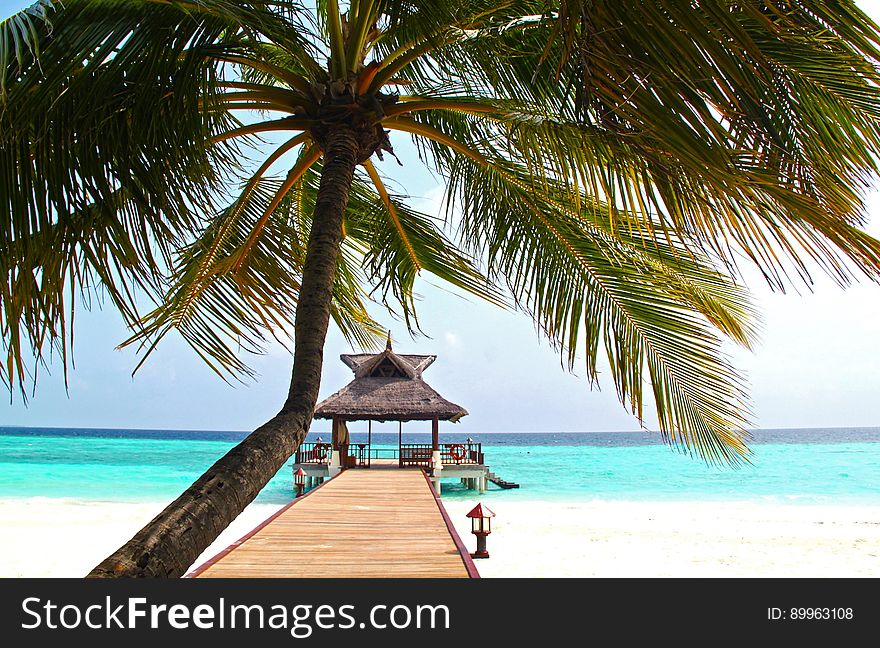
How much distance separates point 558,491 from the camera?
2795 centimetres

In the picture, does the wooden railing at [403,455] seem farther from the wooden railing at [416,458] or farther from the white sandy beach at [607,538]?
the white sandy beach at [607,538]

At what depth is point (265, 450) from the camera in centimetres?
173

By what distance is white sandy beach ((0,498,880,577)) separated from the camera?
12.5 m

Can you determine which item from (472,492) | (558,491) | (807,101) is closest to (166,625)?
(807,101)

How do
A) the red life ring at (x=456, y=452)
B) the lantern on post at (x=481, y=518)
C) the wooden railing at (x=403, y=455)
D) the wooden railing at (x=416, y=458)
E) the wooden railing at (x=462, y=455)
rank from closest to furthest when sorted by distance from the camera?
1. the lantern on post at (x=481, y=518)
2. the wooden railing at (x=416, y=458)
3. the wooden railing at (x=403, y=455)
4. the red life ring at (x=456, y=452)
5. the wooden railing at (x=462, y=455)

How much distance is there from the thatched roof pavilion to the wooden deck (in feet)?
25.6

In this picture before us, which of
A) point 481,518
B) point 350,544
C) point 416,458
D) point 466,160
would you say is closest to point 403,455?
point 416,458

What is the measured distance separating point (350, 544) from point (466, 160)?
11.7 ft

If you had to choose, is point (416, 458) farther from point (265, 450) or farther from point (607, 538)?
point (265, 450)

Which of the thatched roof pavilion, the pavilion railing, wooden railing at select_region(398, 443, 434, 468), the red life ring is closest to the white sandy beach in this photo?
the red life ring

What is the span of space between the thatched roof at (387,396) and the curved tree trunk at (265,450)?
13.8 metres

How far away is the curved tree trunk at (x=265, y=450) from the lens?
1289 mm

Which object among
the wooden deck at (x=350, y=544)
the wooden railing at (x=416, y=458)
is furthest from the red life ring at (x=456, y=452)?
the wooden deck at (x=350, y=544)

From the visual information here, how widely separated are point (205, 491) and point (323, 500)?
727cm
